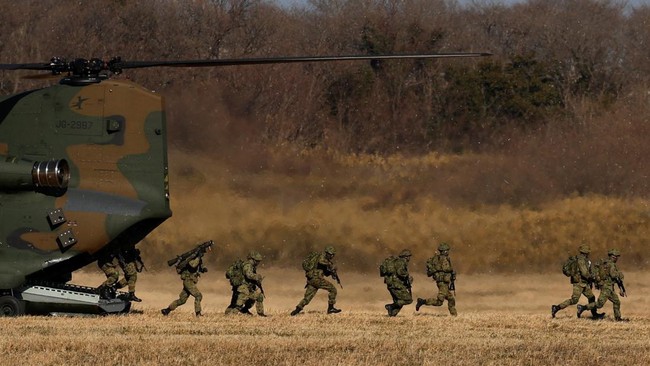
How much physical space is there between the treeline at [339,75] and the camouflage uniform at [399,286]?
9247 millimetres

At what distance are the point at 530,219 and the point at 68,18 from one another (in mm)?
20882

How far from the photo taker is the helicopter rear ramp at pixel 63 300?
26594 mm

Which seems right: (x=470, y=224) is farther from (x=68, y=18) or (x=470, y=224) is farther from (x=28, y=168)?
(x=68, y=18)

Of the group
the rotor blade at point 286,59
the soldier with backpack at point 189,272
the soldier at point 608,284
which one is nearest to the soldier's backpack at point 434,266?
the soldier at point 608,284

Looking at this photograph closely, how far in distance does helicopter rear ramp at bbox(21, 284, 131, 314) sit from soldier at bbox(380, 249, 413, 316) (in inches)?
219

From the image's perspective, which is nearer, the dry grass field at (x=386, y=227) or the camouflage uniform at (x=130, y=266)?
the camouflage uniform at (x=130, y=266)

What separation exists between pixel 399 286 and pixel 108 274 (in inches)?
229

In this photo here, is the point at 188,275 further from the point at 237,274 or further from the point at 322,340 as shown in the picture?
the point at 322,340

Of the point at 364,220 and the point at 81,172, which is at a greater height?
the point at 81,172

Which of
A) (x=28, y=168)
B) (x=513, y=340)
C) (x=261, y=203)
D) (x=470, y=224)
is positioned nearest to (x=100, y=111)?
(x=28, y=168)

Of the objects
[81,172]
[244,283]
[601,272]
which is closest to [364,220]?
[244,283]

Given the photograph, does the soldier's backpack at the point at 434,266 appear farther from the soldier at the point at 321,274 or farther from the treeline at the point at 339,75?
the treeline at the point at 339,75

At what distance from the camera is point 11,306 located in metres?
26.5

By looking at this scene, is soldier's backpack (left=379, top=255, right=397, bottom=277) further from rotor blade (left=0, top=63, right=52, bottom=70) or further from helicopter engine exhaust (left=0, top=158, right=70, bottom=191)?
rotor blade (left=0, top=63, right=52, bottom=70)
